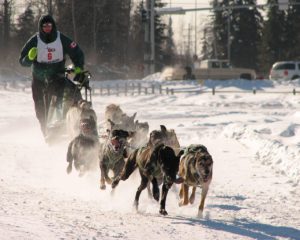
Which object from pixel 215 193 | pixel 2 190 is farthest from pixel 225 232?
pixel 2 190

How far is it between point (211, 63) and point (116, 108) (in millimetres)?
38330

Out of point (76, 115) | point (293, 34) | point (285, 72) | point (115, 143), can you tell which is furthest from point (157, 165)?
point (293, 34)

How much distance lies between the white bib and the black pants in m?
0.39

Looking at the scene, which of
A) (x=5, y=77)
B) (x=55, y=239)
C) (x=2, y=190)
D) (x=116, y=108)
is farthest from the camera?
(x=5, y=77)

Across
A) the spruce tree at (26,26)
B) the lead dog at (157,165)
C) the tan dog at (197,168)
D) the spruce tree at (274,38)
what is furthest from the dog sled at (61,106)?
the spruce tree at (274,38)

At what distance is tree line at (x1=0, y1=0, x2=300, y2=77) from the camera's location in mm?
61625

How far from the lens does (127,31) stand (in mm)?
74312

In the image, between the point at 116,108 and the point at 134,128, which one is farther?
the point at 116,108

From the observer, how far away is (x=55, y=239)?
6.03m

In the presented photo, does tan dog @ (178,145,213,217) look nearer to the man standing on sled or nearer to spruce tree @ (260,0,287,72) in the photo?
the man standing on sled

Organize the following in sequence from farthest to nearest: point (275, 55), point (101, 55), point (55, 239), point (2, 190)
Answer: point (275, 55)
point (101, 55)
point (2, 190)
point (55, 239)

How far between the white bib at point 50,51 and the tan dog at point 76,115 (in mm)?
1140

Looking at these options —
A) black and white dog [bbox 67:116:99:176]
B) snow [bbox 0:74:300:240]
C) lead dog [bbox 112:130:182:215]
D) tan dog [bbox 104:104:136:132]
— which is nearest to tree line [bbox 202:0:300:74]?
snow [bbox 0:74:300:240]

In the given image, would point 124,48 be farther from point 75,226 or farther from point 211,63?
point 75,226
